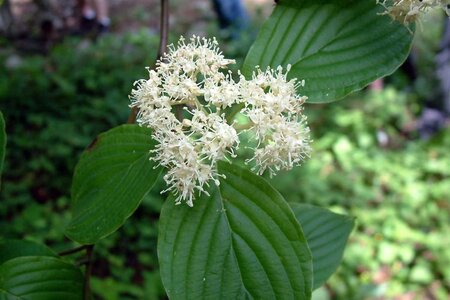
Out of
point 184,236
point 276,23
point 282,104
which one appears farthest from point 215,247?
point 276,23

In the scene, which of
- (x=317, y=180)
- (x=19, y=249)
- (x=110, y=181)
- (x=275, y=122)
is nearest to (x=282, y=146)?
(x=275, y=122)

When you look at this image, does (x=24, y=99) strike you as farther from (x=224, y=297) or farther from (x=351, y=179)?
(x=224, y=297)

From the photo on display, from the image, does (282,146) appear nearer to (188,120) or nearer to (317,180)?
(188,120)

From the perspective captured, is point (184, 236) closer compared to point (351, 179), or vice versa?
point (184, 236)

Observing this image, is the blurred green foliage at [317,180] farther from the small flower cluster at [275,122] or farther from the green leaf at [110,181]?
the small flower cluster at [275,122]

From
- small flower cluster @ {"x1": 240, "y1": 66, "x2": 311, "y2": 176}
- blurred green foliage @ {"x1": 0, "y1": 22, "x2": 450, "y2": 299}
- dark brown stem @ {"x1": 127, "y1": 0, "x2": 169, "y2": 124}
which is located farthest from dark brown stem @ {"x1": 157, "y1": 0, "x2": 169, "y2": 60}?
blurred green foliage @ {"x1": 0, "y1": 22, "x2": 450, "y2": 299}

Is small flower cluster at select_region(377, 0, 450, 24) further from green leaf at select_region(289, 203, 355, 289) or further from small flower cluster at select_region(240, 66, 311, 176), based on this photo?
green leaf at select_region(289, 203, 355, 289)
